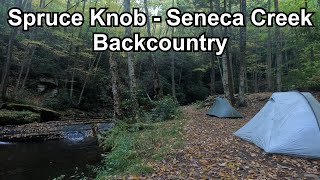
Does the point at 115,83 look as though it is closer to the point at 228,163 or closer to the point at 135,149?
the point at 135,149

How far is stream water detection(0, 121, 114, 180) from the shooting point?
8.12 meters

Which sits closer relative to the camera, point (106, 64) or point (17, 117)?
point (17, 117)

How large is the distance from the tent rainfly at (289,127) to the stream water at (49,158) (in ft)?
14.3

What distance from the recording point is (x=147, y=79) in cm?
2781

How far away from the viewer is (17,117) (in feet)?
53.6

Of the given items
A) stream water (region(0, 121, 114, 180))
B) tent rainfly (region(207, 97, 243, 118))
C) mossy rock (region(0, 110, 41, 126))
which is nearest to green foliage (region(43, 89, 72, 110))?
mossy rock (region(0, 110, 41, 126))

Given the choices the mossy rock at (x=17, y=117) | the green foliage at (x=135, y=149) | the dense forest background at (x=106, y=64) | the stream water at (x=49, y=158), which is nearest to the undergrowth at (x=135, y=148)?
the green foliage at (x=135, y=149)

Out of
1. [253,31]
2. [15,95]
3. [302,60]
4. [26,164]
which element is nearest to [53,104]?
[15,95]

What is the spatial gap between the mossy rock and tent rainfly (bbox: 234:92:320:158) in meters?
12.6

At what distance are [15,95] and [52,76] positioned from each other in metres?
4.73

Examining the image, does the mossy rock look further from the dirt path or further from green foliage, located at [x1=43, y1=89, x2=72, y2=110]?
the dirt path

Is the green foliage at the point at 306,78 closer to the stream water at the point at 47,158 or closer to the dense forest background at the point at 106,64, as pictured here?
the dense forest background at the point at 106,64

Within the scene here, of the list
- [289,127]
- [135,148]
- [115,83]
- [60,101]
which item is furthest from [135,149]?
[60,101]

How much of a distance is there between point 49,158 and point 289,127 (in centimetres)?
728
